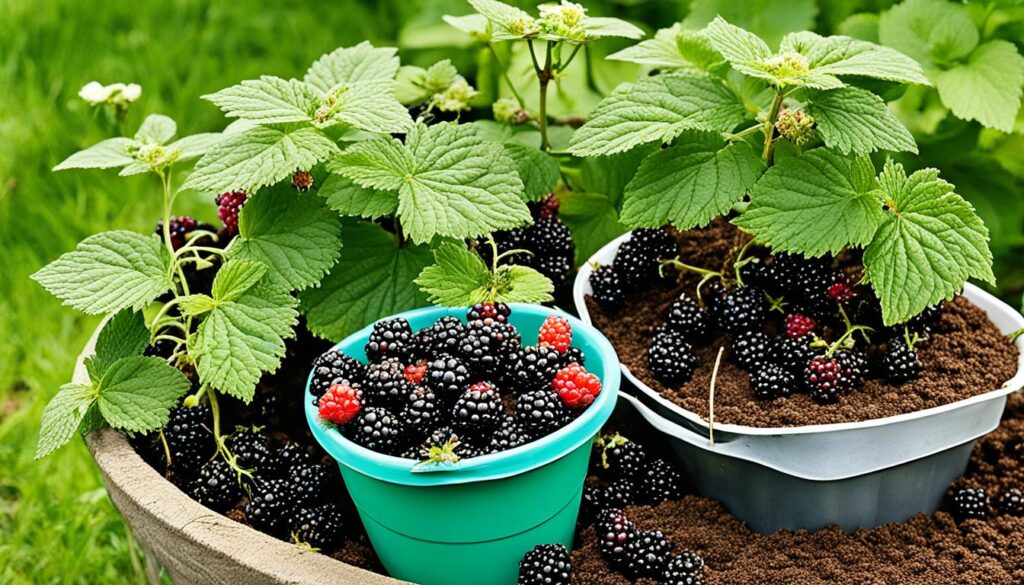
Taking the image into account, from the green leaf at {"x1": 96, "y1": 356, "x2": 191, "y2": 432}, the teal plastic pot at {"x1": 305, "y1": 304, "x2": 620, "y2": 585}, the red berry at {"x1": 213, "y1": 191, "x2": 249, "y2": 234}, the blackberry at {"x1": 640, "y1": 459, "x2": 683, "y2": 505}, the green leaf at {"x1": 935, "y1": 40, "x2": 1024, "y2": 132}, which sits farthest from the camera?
the green leaf at {"x1": 935, "y1": 40, "x2": 1024, "y2": 132}

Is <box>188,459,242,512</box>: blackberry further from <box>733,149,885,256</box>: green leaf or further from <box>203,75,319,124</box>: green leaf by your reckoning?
<box>733,149,885,256</box>: green leaf

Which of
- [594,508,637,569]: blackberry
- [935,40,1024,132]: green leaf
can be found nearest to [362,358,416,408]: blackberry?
[594,508,637,569]: blackberry

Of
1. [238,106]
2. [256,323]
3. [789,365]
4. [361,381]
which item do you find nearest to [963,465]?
[789,365]

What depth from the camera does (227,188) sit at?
5.94ft

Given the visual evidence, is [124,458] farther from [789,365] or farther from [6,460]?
[789,365]

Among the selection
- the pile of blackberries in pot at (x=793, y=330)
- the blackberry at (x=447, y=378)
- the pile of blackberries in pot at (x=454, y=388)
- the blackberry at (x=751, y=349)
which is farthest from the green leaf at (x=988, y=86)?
the blackberry at (x=447, y=378)

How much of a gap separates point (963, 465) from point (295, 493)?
1.17m

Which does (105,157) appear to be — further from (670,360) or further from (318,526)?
(670,360)

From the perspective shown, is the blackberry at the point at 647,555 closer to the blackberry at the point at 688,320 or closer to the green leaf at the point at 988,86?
the blackberry at the point at 688,320

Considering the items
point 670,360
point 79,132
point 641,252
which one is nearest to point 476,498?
point 670,360

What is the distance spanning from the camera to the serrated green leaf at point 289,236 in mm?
1930

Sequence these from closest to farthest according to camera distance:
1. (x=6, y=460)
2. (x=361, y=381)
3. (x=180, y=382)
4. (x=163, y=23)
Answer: (x=361, y=381)
(x=180, y=382)
(x=6, y=460)
(x=163, y=23)

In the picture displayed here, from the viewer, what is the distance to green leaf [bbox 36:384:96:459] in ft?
5.94

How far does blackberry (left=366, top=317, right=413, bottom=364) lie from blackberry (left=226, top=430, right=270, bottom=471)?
306 millimetres
